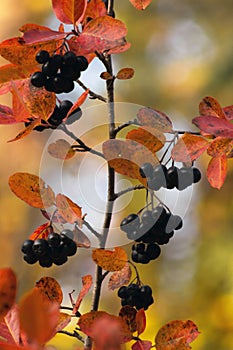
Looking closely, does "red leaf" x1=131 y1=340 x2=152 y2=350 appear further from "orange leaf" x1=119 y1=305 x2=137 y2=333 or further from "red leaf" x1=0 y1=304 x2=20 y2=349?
"red leaf" x1=0 y1=304 x2=20 y2=349

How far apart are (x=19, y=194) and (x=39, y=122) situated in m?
0.07

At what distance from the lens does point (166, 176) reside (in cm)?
65

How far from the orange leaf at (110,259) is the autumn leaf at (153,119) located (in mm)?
123

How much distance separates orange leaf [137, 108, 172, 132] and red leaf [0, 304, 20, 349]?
0.31m

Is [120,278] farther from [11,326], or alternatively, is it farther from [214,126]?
[11,326]

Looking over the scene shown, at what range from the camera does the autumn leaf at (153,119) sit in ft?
2.17

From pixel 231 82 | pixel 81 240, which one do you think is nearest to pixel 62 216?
pixel 81 240

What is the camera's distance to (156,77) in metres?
3.79

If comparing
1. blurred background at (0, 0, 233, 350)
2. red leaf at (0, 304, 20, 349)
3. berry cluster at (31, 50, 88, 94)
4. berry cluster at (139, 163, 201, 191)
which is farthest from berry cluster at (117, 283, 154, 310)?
blurred background at (0, 0, 233, 350)

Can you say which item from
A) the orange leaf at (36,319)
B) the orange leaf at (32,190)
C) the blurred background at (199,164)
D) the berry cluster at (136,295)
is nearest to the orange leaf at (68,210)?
the orange leaf at (32,190)

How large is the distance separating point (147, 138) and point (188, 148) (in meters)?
0.05

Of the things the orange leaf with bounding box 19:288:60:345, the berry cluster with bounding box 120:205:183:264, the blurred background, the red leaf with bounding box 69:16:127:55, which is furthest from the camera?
the blurred background

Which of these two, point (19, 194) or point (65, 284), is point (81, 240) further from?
point (65, 284)

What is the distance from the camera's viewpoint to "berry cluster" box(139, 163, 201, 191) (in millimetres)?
643
